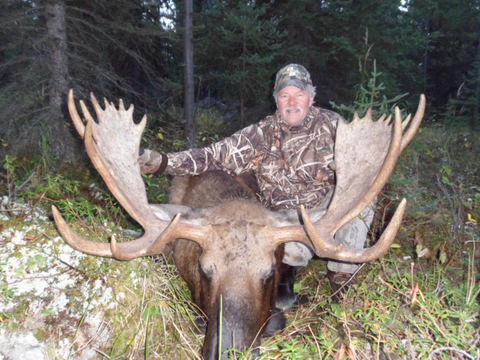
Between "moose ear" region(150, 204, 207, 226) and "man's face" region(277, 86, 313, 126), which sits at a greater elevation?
"man's face" region(277, 86, 313, 126)

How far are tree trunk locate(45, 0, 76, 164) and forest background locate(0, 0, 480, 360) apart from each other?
2 cm

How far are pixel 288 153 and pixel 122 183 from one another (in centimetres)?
187

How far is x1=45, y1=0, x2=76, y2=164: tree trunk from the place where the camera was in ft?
19.9

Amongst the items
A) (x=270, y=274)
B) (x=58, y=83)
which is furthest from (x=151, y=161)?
(x=58, y=83)

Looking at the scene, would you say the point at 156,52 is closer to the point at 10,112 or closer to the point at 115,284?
the point at 10,112

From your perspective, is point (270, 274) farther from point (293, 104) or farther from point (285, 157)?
point (293, 104)

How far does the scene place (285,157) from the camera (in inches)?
164

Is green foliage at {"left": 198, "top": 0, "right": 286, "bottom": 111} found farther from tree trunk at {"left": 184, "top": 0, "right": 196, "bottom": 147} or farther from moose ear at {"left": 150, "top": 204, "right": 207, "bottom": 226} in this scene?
moose ear at {"left": 150, "top": 204, "right": 207, "bottom": 226}

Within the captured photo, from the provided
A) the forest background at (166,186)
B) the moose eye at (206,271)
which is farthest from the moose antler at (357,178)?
the moose eye at (206,271)

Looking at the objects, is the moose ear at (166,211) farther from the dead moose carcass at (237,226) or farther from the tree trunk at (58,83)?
the tree trunk at (58,83)

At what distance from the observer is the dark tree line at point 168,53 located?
6086 mm

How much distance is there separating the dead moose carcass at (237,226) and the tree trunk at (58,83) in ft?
11.0

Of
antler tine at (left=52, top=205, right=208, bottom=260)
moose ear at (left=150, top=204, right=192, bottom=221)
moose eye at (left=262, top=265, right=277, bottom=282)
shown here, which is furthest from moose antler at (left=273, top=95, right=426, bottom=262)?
moose ear at (left=150, top=204, right=192, bottom=221)

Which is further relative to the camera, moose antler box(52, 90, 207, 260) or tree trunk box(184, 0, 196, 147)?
tree trunk box(184, 0, 196, 147)
